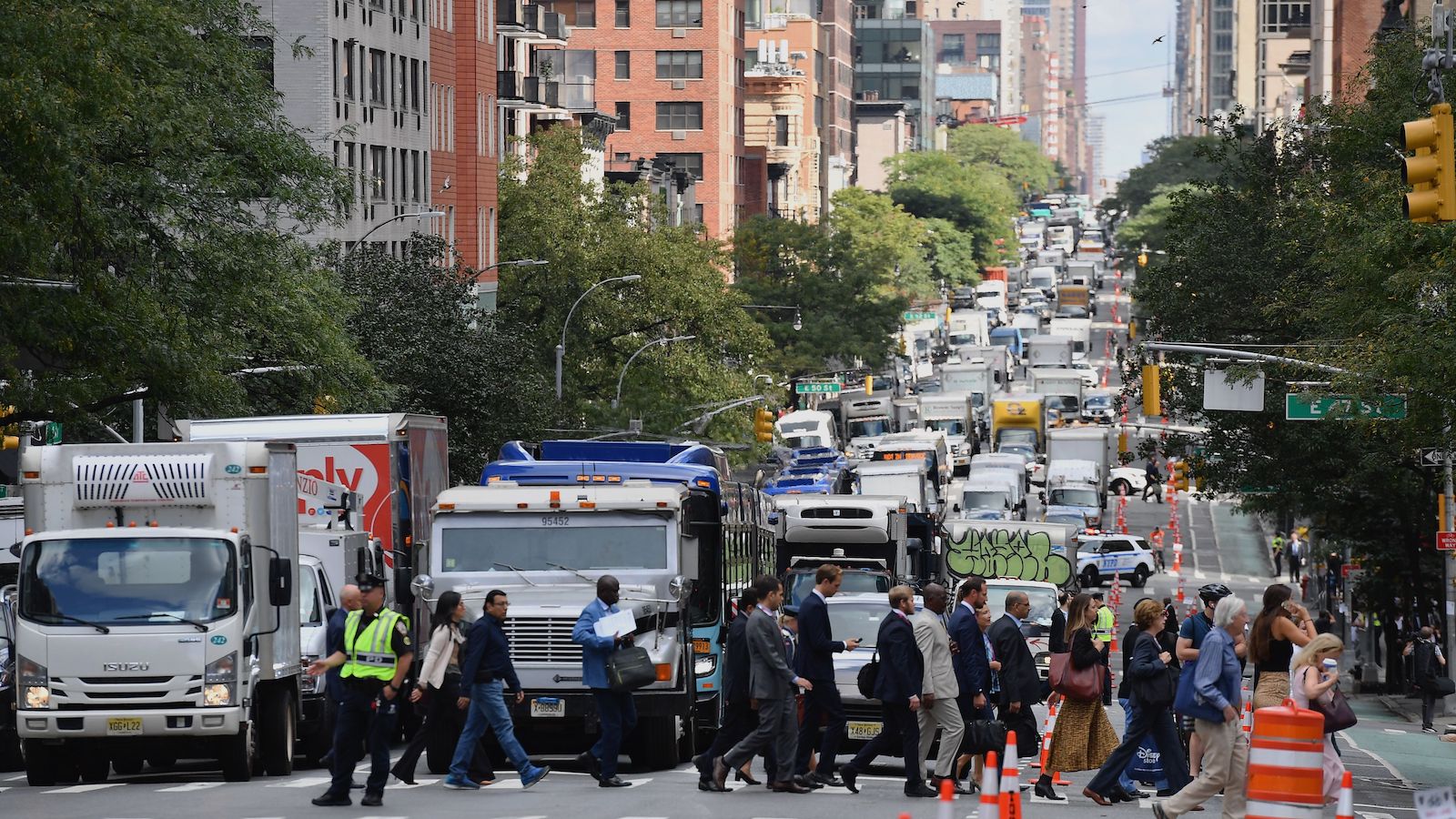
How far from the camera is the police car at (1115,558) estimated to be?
64062 millimetres

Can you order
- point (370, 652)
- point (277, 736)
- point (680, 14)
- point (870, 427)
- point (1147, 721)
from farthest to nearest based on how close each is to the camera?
point (680, 14)
point (870, 427)
point (277, 736)
point (1147, 721)
point (370, 652)

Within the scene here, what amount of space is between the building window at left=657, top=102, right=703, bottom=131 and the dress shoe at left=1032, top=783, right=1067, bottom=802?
106m

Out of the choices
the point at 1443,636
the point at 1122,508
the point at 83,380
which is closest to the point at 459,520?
the point at 83,380

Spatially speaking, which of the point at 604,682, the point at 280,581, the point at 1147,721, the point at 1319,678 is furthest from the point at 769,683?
the point at 280,581

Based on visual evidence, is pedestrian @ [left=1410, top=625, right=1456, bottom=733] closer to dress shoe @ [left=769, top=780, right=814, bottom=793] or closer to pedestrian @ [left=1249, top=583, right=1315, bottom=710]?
dress shoe @ [left=769, top=780, right=814, bottom=793]

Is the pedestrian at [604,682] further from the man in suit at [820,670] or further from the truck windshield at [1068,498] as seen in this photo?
the truck windshield at [1068,498]

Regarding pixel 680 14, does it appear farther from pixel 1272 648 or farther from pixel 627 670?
pixel 1272 648

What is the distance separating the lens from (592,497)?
832 inches

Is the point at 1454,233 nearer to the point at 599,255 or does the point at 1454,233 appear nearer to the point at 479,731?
the point at 479,731

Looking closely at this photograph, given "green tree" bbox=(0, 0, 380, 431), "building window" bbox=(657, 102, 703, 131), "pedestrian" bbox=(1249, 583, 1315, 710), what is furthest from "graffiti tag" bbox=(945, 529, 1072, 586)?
"building window" bbox=(657, 102, 703, 131)

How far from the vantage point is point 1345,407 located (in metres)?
31.9

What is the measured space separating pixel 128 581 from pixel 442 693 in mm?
2718

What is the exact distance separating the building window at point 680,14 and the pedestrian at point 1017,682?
105637 mm

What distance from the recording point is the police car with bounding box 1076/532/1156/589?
64062mm
